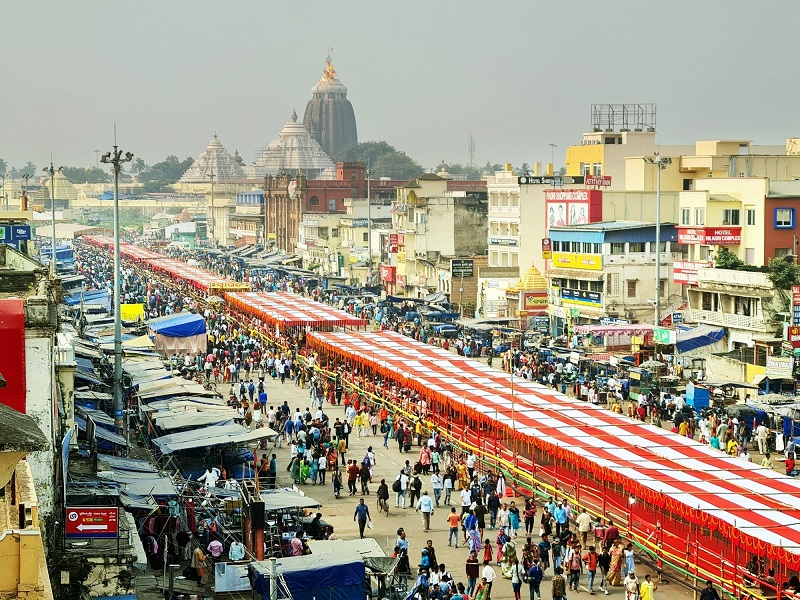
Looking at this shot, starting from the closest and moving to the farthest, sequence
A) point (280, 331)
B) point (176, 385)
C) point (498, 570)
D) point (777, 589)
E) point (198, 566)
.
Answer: point (777, 589), point (198, 566), point (498, 570), point (176, 385), point (280, 331)

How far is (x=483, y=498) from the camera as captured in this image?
26531 mm

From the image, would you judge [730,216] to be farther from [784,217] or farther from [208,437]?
[208,437]

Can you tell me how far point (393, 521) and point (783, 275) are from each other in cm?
2266

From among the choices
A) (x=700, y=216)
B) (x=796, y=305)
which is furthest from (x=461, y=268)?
(x=796, y=305)

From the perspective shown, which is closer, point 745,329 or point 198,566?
point 198,566

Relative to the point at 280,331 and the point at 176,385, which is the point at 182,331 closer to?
the point at 280,331

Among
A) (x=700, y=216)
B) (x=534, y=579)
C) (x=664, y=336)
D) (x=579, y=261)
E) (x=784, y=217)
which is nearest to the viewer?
(x=534, y=579)

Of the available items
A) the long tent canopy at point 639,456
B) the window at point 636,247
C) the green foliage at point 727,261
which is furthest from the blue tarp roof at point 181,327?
the green foliage at point 727,261

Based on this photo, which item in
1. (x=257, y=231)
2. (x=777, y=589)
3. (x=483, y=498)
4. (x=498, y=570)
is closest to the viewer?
(x=777, y=589)

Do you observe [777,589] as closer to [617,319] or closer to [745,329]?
[745,329]

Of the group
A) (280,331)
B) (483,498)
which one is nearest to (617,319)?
(280,331)

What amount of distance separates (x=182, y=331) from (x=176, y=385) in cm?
1215

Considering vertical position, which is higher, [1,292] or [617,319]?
[1,292]

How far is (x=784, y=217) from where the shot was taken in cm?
5103
